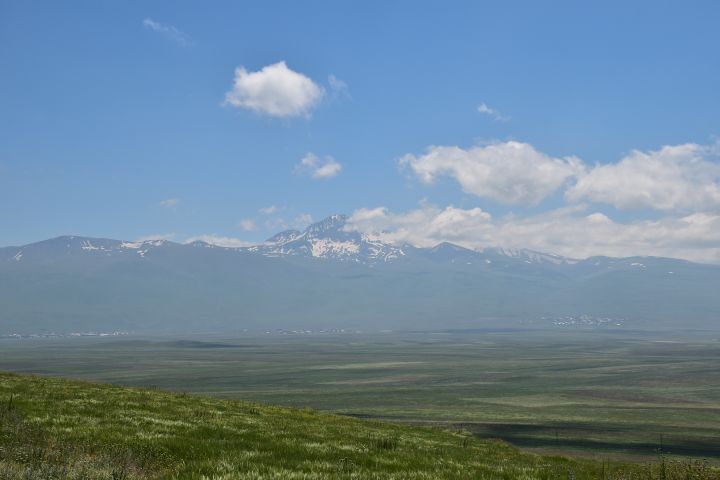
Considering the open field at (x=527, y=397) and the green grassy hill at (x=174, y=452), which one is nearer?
the green grassy hill at (x=174, y=452)

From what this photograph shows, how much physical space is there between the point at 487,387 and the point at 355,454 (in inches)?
4754

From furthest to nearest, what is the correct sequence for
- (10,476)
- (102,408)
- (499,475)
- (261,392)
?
(261,392)
(102,408)
(499,475)
(10,476)

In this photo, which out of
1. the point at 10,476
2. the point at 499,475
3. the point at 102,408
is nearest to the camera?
the point at 10,476

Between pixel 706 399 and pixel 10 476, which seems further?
pixel 706 399

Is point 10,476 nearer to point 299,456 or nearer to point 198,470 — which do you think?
point 198,470

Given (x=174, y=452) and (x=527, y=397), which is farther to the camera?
(x=527, y=397)

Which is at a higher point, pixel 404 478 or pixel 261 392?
pixel 404 478

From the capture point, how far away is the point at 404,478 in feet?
40.3

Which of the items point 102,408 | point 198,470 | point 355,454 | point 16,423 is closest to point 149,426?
point 16,423

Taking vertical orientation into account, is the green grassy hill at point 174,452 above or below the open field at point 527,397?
above

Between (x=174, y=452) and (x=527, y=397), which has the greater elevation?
(x=174, y=452)

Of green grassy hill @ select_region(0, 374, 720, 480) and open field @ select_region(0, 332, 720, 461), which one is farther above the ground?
green grassy hill @ select_region(0, 374, 720, 480)

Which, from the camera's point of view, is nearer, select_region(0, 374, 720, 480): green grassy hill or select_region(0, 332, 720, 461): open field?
select_region(0, 374, 720, 480): green grassy hill

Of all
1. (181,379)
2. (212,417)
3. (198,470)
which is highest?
(198,470)
